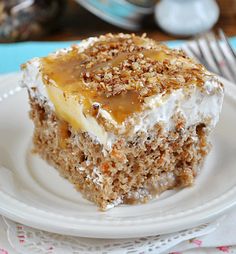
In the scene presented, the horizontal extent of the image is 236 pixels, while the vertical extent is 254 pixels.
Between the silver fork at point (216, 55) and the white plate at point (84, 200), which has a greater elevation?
the white plate at point (84, 200)

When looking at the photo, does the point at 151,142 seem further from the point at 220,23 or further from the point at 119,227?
the point at 220,23

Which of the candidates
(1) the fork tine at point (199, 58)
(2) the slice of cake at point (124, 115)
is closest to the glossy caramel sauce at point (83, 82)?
(2) the slice of cake at point (124, 115)

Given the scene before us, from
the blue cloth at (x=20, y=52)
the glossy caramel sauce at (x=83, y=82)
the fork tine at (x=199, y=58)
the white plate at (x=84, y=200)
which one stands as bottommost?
the blue cloth at (x=20, y=52)

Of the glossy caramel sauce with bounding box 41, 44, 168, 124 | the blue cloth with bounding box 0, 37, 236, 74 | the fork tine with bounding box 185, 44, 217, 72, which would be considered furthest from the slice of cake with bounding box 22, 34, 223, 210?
the blue cloth with bounding box 0, 37, 236, 74

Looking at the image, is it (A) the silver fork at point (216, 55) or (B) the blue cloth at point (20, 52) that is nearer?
(A) the silver fork at point (216, 55)

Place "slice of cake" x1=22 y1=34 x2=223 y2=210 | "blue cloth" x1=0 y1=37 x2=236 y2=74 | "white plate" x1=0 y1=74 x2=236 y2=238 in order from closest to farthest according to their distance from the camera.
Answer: "white plate" x1=0 y1=74 x2=236 y2=238 < "slice of cake" x1=22 y1=34 x2=223 y2=210 < "blue cloth" x1=0 y1=37 x2=236 y2=74

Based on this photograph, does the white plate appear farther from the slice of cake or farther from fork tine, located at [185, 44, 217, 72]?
fork tine, located at [185, 44, 217, 72]

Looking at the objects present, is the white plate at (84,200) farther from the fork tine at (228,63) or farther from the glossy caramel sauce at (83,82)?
the fork tine at (228,63)

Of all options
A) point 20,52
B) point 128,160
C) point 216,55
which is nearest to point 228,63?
point 216,55
